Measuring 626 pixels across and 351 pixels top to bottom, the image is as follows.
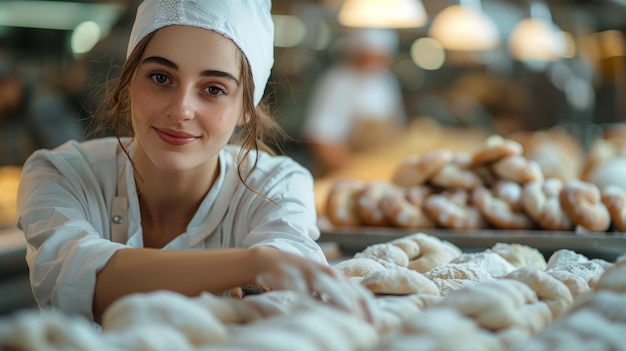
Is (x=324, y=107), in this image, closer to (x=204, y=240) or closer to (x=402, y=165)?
(x=402, y=165)

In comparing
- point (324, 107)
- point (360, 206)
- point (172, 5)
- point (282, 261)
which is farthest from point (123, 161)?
point (324, 107)

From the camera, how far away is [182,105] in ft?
5.11

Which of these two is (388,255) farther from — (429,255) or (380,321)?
(380,321)

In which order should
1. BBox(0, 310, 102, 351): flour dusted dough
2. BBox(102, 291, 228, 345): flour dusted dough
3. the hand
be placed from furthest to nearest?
1. the hand
2. BBox(102, 291, 228, 345): flour dusted dough
3. BBox(0, 310, 102, 351): flour dusted dough

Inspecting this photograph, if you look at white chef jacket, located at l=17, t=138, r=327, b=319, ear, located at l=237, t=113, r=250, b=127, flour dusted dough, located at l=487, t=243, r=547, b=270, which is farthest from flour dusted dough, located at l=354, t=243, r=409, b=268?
ear, located at l=237, t=113, r=250, b=127

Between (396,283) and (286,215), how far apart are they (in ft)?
1.58

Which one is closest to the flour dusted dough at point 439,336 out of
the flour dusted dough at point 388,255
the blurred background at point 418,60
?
the flour dusted dough at point 388,255

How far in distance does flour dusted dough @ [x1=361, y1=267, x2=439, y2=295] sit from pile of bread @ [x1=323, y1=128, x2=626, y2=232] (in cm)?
135

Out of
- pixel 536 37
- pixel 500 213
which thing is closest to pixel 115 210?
pixel 500 213

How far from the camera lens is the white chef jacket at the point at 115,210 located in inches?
55.9

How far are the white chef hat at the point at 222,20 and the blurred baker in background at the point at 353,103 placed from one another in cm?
362

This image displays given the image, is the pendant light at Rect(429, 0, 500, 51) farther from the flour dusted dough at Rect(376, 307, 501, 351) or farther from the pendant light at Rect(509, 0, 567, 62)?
the flour dusted dough at Rect(376, 307, 501, 351)

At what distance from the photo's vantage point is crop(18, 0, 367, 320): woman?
1316mm

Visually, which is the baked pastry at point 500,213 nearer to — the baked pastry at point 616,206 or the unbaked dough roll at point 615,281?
the baked pastry at point 616,206
